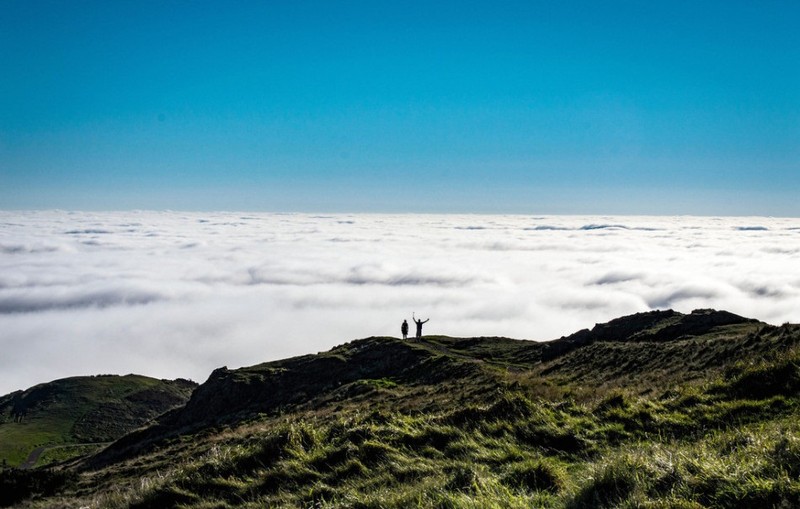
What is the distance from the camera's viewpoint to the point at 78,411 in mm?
115875

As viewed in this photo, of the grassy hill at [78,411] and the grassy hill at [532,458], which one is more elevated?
the grassy hill at [532,458]

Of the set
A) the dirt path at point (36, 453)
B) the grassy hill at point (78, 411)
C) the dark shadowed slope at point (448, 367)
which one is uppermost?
the dark shadowed slope at point (448, 367)

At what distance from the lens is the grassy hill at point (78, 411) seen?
311 feet

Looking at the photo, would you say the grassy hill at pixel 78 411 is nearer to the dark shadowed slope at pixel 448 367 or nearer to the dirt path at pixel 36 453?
the dirt path at pixel 36 453

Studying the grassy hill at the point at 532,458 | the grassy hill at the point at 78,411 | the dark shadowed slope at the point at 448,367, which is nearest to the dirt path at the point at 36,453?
the grassy hill at the point at 78,411

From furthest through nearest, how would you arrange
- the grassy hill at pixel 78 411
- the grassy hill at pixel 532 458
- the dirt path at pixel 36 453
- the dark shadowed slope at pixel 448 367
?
1. the grassy hill at pixel 78 411
2. the dirt path at pixel 36 453
3. the dark shadowed slope at pixel 448 367
4. the grassy hill at pixel 532 458

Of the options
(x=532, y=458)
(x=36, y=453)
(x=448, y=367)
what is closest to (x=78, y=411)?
(x=36, y=453)

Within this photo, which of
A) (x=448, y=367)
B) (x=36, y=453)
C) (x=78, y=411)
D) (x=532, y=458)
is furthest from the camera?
→ (x=78, y=411)

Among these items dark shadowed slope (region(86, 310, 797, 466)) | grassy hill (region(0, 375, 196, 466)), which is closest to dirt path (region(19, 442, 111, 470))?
grassy hill (region(0, 375, 196, 466))

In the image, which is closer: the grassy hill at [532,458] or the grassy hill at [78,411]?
the grassy hill at [532,458]

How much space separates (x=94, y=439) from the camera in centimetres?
10138

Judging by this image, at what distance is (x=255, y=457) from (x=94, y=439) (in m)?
115

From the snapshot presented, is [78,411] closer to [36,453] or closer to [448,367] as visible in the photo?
[36,453]

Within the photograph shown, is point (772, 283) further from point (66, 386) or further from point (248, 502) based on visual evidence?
point (66, 386)
